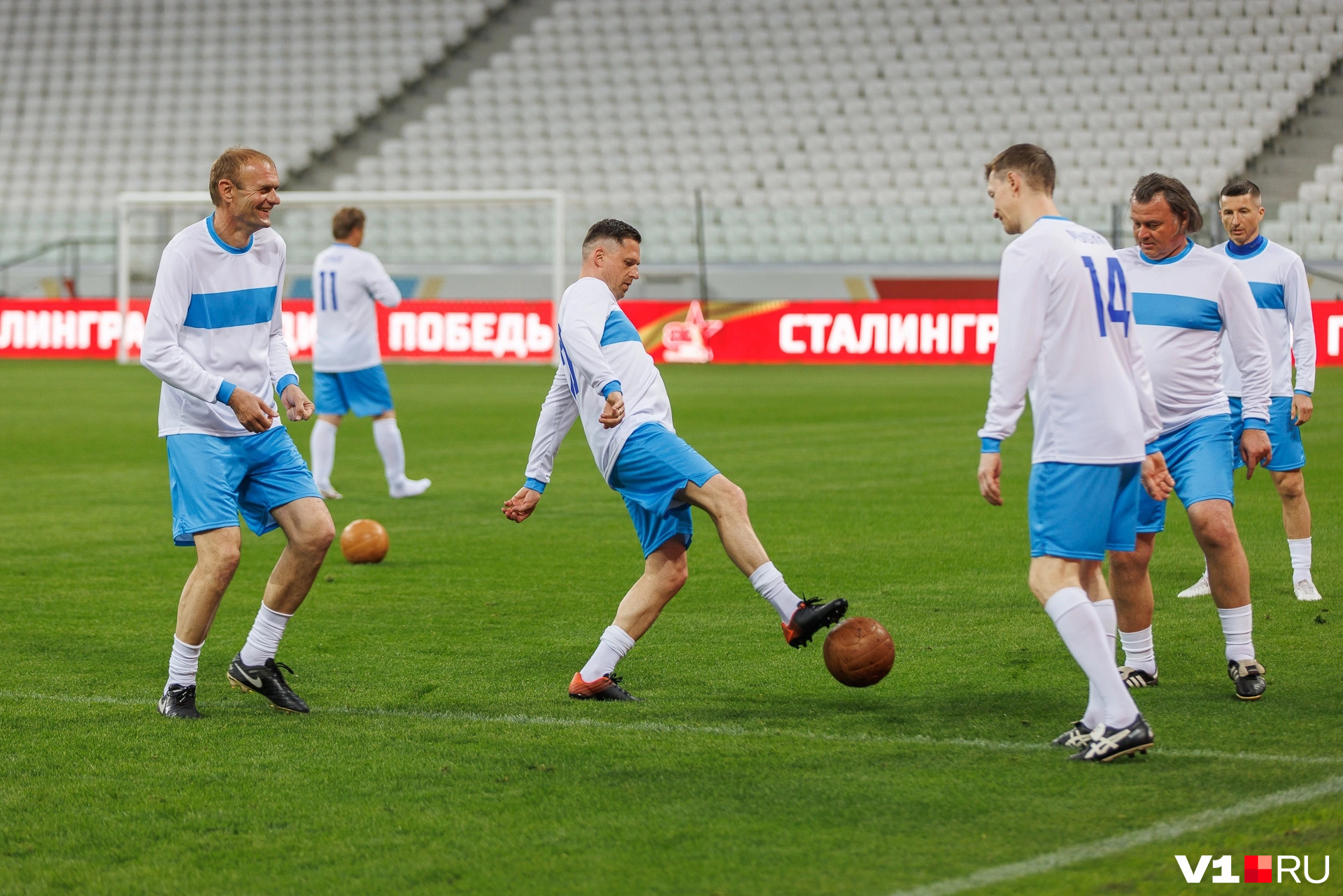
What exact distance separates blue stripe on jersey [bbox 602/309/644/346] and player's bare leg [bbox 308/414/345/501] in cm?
638

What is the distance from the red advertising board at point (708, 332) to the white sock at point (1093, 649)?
852 inches

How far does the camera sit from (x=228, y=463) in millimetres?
5719

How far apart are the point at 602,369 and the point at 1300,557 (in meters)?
3.96

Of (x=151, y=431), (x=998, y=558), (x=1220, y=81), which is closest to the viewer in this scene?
(x=998, y=558)

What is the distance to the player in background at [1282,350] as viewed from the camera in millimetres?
7312

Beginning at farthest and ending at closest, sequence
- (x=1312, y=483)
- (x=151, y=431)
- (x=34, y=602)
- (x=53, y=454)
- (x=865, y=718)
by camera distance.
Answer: (x=151, y=431)
(x=53, y=454)
(x=1312, y=483)
(x=34, y=602)
(x=865, y=718)

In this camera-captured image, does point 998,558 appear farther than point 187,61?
No

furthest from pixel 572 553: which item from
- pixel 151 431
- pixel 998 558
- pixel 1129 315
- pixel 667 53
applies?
pixel 667 53

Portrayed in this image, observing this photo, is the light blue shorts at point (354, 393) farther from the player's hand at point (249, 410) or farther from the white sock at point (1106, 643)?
the white sock at point (1106, 643)

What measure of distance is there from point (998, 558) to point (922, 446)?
18.9 feet

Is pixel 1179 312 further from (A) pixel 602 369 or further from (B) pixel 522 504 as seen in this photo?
(B) pixel 522 504

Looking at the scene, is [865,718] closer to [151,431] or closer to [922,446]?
[922,446]

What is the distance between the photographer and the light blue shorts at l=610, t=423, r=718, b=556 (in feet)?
18.7

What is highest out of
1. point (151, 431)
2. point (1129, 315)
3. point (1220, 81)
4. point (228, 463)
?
point (1220, 81)
